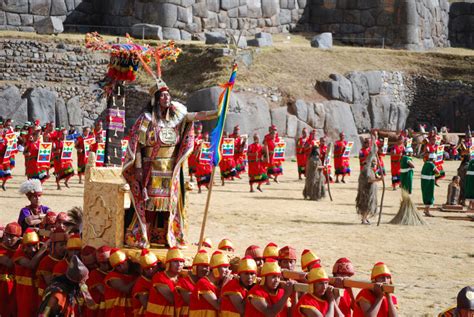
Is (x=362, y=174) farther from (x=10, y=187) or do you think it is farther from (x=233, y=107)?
(x=233, y=107)

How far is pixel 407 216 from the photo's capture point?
1980 cm

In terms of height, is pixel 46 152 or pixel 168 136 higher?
pixel 168 136

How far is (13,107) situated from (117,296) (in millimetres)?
27325

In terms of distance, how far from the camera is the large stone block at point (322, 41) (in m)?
44.4

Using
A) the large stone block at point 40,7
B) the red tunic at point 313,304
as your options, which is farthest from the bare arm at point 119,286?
the large stone block at point 40,7

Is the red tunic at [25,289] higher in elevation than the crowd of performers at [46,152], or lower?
lower

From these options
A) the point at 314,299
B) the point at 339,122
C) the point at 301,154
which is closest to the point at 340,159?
the point at 301,154

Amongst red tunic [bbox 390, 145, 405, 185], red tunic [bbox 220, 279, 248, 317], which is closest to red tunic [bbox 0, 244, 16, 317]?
red tunic [bbox 220, 279, 248, 317]

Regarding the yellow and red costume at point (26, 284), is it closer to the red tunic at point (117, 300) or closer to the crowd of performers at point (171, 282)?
the crowd of performers at point (171, 282)

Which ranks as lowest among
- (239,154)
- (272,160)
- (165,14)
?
(272,160)

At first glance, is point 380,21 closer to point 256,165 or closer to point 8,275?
point 256,165

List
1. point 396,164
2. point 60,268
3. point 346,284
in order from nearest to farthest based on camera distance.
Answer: point 346,284
point 60,268
point 396,164

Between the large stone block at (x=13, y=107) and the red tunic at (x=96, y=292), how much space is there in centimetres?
2659

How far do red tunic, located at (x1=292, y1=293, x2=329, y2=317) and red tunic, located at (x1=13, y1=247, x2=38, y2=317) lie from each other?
3.49 metres
